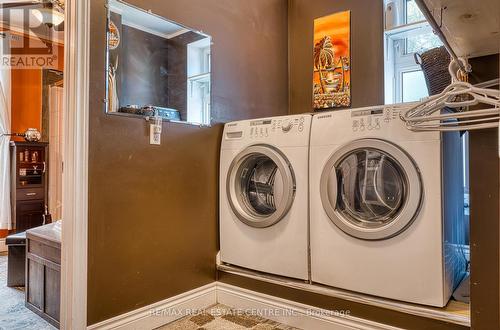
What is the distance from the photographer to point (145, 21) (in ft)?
6.84

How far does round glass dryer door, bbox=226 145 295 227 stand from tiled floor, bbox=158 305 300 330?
59 cm

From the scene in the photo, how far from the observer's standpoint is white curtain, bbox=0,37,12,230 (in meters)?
3.83

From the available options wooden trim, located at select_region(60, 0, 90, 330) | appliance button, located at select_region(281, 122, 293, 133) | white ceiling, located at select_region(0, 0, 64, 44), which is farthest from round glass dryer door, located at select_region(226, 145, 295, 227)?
white ceiling, located at select_region(0, 0, 64, 44)

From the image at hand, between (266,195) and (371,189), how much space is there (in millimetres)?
689

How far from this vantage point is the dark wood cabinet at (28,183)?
389cm

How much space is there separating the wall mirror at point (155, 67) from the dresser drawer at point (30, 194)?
9.01ft

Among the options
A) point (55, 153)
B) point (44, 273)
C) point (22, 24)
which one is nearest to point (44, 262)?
point (44, 273)

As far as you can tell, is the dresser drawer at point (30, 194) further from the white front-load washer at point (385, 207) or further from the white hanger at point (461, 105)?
the white hanger at point (461, 105)

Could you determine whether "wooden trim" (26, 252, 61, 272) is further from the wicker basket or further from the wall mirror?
the wicker basket

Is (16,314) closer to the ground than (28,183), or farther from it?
closer to the ground

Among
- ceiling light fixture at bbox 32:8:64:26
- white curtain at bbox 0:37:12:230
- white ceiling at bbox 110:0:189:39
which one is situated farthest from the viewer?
white curtain at bbox 0:37:12:230

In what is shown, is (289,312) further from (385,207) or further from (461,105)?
(461,105)

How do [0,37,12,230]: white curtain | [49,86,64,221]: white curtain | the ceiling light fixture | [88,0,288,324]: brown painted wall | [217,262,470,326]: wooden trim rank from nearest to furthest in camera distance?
[217,262,470,326]: wooden trim → [88,0,288,324]: brown painted wall → the ceiling light fixture → [0,37,12,230]: white curtain → [49,86,64,221]: white curtain

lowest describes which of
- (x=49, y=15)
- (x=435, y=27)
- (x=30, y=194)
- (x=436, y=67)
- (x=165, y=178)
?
(x=30, y=194)
